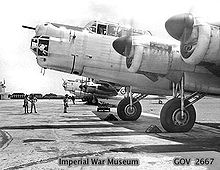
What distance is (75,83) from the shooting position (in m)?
51.1

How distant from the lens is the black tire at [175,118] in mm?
11219

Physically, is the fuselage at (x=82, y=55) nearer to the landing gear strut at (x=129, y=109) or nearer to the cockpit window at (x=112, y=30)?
the cockpit window at (x=112, y=30)

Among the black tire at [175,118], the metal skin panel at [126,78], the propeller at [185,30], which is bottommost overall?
the black tire at [175,118]

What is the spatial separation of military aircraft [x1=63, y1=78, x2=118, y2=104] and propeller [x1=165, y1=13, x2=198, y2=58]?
22684mm

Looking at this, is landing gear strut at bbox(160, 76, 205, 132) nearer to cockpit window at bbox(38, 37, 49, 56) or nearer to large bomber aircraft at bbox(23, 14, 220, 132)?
large bomber aircraft at bbox(23, 14, 220, 132)

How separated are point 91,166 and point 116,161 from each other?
25.5 inches

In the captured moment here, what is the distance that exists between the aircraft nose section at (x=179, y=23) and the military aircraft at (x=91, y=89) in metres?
22.8

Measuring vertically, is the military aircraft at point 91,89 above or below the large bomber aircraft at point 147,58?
below

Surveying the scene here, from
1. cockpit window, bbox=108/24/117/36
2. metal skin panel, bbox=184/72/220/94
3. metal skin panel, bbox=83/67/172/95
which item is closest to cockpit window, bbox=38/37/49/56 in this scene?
metal skin panel, bbox=83/67/172/95

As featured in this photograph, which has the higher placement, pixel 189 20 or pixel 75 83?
pixel 189 20

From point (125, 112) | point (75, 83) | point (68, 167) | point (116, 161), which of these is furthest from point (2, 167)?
point (75, 83)

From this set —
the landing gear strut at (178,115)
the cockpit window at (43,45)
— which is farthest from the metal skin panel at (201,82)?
the cockpit window at (43,45)

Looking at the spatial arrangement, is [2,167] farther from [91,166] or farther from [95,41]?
[95,41]

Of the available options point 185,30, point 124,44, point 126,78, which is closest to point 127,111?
point 126,78
